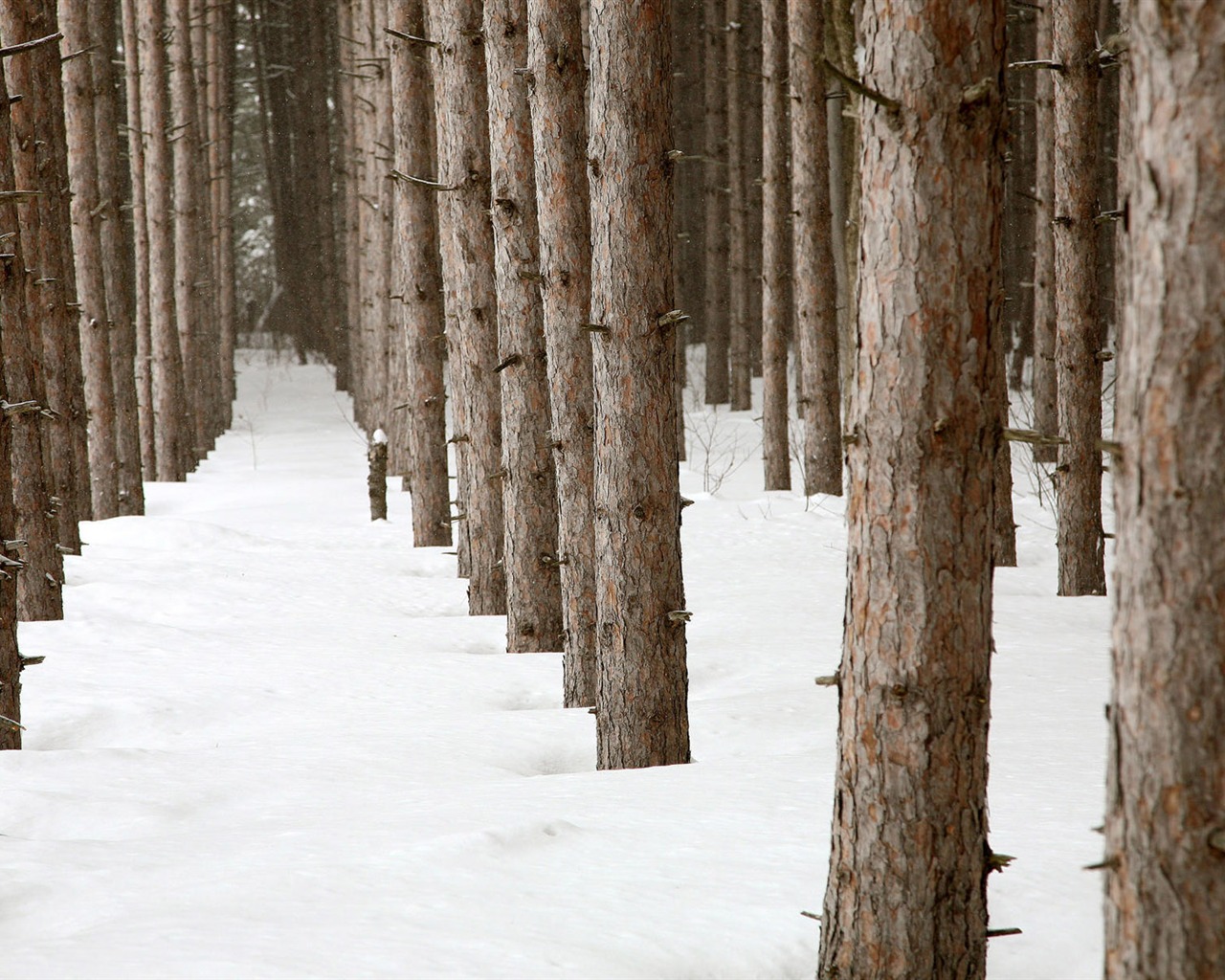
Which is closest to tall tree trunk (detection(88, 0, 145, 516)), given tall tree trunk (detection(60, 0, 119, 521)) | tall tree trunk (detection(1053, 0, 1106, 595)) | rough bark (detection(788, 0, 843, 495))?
tall tree trunk (detection(60, 0, 119, 521))

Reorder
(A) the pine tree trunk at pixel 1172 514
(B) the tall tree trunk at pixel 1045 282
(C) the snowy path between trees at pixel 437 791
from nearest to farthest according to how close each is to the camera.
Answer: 1. (A) the pine tree trunk at pixel 1172 514
2. (C) the snowy path between trees at pixel 437 791
3. (B) the tall tree trunk at pixel 1045 282

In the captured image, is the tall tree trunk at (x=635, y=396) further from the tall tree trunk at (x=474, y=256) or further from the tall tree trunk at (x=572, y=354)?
the tall tree trunk at (x=474, y=256)

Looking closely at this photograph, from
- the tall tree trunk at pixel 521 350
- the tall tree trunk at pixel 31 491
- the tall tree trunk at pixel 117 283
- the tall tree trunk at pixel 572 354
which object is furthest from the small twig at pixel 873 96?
the tall tree trunk at pixel 117 283

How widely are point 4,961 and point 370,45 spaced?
14.1 meters

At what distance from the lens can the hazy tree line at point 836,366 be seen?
1.73 meters

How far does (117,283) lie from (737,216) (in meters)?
8.20

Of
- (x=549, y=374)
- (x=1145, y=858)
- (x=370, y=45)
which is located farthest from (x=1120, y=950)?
(x=370, y=45)

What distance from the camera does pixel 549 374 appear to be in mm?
5598

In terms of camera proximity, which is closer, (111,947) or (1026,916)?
(111,947)

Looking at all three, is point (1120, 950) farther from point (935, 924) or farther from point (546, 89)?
point (546, 89)

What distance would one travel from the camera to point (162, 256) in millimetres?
14617

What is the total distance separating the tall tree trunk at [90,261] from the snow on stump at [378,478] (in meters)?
2.77

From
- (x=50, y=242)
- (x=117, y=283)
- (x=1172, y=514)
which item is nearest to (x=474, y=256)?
(x=50, y=242)

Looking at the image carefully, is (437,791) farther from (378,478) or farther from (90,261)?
(90,261)
